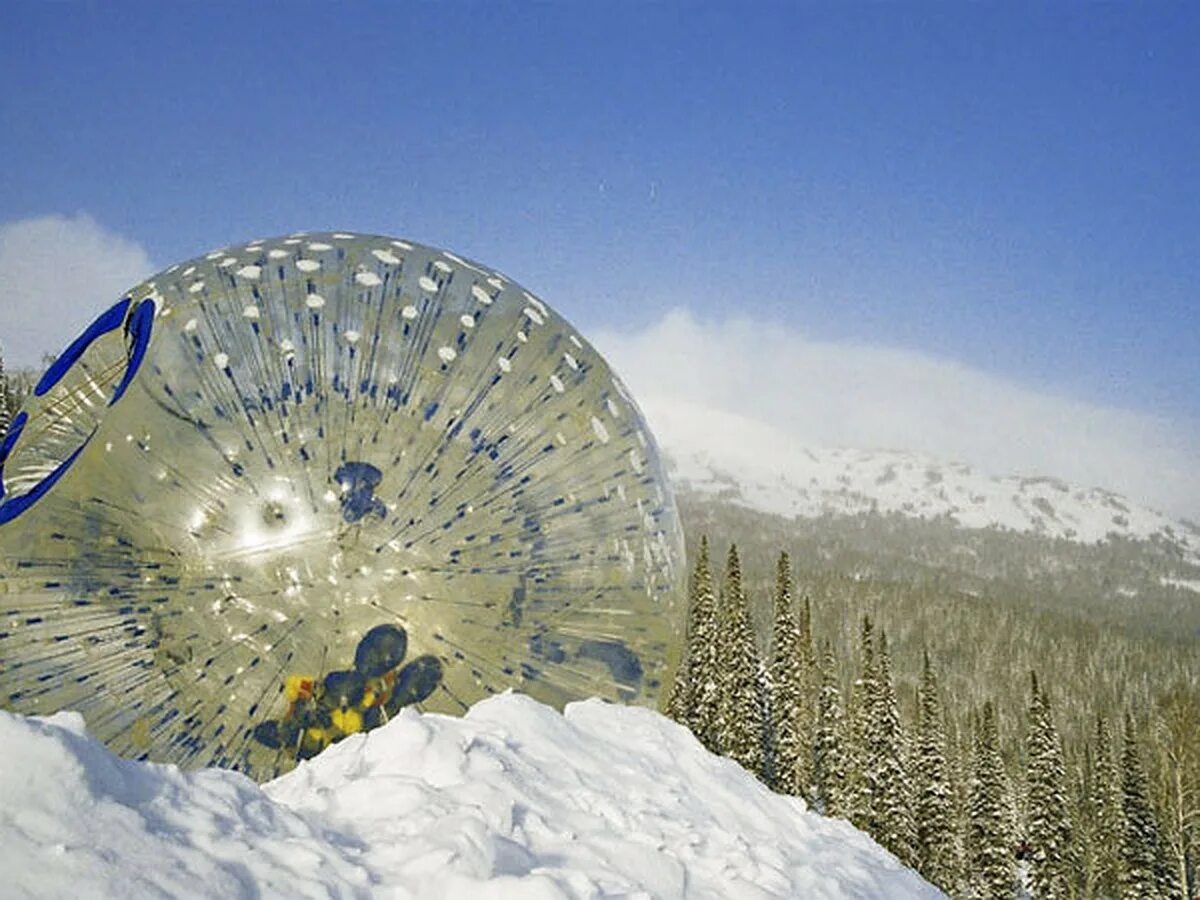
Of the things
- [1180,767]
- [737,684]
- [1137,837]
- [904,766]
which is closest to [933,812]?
[904,766]

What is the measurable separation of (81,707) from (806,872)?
2.95 metres

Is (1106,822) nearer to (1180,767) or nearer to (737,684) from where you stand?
(1180,767)

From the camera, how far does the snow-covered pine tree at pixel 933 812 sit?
38906 millimetres

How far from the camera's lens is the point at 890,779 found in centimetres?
3725

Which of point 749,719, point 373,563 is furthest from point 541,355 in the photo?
point 749,719

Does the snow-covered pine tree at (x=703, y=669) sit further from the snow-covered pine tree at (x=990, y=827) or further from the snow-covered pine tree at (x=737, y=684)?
the snow-covered pine tree at (x=990, y=827)

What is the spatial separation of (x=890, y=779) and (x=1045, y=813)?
852 cm

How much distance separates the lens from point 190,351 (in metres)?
3.72

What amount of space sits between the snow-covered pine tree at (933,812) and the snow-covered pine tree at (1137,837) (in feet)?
23.7

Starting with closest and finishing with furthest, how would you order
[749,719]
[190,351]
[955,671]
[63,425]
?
[190,351] → [63,425] → [749,719] → [955,671]

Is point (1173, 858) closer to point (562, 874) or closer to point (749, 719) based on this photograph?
point (749, 719)

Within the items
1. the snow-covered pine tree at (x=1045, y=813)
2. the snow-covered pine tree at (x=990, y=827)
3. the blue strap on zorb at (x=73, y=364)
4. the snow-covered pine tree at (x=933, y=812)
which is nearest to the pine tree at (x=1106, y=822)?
the snow-covered pine tree at (x=1045, y=813)

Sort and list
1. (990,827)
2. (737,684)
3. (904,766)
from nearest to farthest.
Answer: (737,684)
(904,766)
(990,827)

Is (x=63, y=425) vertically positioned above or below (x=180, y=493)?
above
